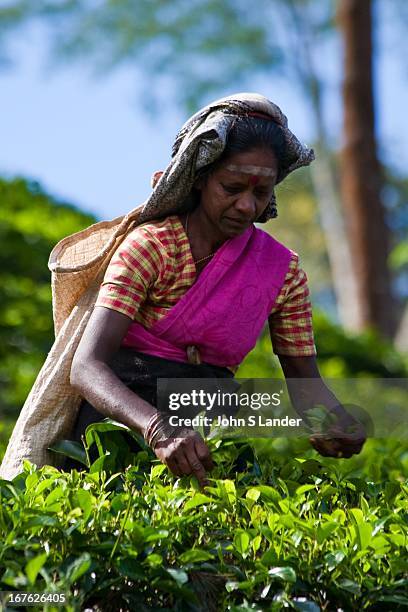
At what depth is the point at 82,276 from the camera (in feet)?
11.0

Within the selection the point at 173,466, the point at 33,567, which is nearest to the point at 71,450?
the point at 173,466

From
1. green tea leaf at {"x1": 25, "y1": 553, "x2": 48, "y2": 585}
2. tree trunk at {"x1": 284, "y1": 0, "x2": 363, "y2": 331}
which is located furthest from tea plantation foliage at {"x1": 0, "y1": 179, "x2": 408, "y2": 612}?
tree trunk at {"x1": 284, "y1": 0, "x2": 363, "y2": 331}

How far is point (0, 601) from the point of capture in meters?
Answer: 2.34

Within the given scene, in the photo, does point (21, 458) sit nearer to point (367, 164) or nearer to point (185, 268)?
point (185, 268)

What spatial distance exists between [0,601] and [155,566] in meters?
0.33

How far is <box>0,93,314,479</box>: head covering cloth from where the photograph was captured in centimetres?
321

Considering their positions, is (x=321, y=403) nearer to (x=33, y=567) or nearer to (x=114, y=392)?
(x=114, y=392)

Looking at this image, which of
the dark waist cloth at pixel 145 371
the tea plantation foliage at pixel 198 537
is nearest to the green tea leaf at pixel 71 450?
the tea plantation foliage at pixel 198 537

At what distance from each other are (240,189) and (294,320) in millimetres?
503

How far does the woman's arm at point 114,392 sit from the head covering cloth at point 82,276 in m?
0.23

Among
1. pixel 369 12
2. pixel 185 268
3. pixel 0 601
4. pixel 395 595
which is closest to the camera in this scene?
pixel 0 601

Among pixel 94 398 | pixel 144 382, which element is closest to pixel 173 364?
pixel 144 382

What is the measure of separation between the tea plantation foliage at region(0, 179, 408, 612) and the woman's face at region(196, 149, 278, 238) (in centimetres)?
62

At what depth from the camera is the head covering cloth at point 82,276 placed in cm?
321
